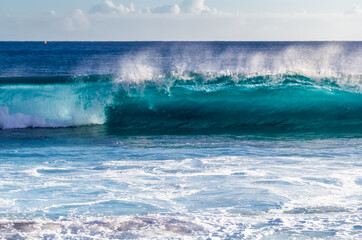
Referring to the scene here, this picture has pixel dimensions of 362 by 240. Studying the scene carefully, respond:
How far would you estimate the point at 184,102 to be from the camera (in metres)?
14.1

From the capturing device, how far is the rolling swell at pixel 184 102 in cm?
1323

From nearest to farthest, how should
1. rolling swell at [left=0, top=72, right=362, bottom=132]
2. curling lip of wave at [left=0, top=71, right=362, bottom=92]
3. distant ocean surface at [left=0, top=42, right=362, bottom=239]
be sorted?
distant ocean surface at [left=0, top=42, right=362, bottom=239] → rolling swell at [left=0, top=72, right=362, bottom=132] → curling lip of wave at [left=0, top=71, right=362, bottom=92]

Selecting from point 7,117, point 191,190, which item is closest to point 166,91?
point 7,117

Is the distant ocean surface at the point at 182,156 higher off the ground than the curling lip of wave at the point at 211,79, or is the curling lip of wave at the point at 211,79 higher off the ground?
the curling lip of wave at the point at 211,79

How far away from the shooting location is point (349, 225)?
462cm

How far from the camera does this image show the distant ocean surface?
4.77 m

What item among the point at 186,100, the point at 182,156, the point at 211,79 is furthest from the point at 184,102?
the point at 182,156

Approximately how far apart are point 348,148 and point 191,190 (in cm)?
406

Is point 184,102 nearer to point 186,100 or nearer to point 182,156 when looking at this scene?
point 186,100

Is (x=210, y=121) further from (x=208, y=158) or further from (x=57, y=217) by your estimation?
(x=57, y=217)

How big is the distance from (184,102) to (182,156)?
6.19m

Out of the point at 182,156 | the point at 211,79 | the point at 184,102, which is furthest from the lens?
the point at 211,79

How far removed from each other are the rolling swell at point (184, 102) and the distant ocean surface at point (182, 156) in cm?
3

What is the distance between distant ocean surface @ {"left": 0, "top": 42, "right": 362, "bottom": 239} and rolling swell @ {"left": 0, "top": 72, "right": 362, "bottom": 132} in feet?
0.11
